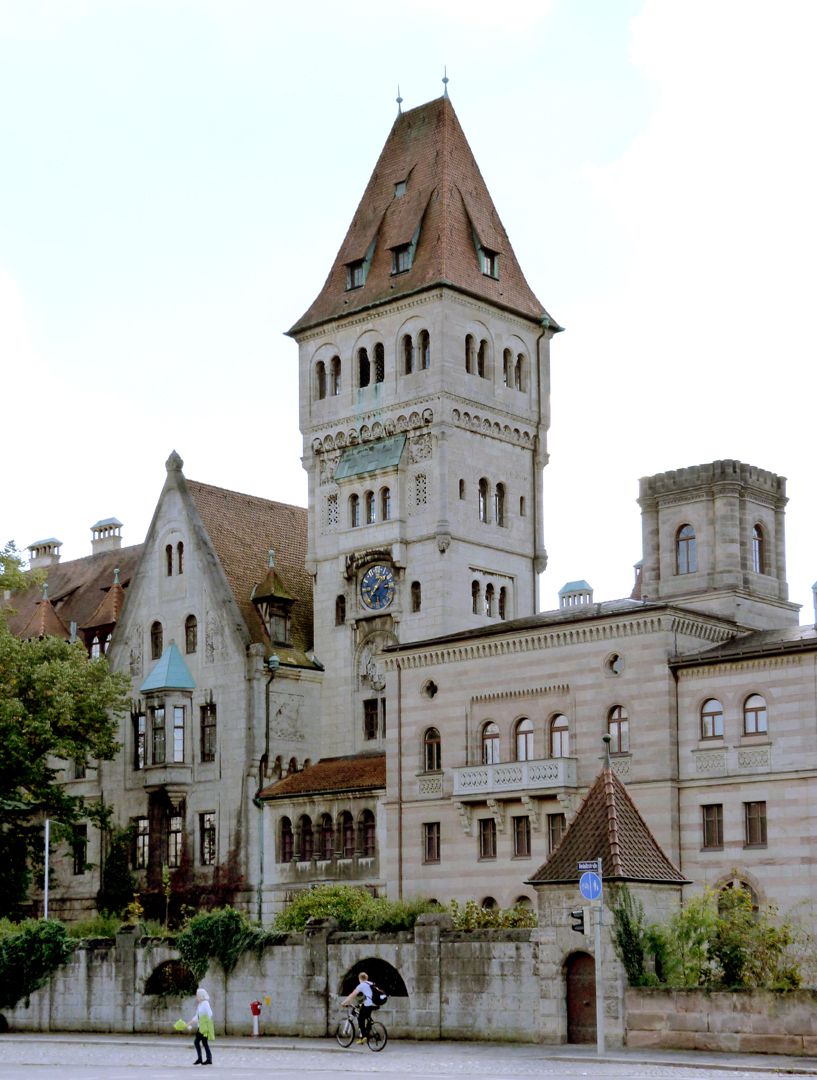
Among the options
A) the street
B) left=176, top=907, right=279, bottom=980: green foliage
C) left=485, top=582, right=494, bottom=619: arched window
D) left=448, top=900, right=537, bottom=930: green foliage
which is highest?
left=485, top=582, right=494, bottom=619: arched window

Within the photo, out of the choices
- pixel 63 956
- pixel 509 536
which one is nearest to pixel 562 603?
pixel 509 536

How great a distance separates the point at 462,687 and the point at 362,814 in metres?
8.63

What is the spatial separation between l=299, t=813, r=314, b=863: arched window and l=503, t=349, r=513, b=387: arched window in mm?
19877

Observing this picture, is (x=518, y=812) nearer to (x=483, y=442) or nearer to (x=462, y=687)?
(x=462, y=687)

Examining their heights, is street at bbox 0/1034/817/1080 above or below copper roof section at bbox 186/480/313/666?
below

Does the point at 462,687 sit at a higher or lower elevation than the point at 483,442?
lower

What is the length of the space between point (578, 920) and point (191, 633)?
4189cm

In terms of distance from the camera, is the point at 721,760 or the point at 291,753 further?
the point at 291,753

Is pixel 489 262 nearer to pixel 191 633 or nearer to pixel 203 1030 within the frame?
pixel 191 633

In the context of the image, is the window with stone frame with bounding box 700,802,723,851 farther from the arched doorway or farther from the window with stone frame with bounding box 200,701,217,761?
the window with stone frame with bounding box 200,701,217,761

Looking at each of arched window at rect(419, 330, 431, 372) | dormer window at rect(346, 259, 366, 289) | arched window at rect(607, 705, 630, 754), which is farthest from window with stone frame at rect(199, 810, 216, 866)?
dormer window at rect(346, 259, 366, 289)

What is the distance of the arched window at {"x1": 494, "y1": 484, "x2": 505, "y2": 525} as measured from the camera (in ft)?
268

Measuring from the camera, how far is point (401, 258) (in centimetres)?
8312

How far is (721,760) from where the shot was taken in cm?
6106
